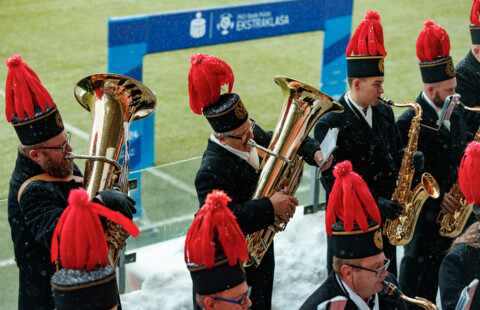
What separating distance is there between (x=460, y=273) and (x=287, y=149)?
4.22 ft

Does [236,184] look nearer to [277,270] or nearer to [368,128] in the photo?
[368,128]

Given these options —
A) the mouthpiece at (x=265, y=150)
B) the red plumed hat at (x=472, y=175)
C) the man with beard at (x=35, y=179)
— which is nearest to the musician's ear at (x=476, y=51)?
the red plumed hat at (x=472, y=175)

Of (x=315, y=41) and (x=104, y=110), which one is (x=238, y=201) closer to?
(x=104, y=110)

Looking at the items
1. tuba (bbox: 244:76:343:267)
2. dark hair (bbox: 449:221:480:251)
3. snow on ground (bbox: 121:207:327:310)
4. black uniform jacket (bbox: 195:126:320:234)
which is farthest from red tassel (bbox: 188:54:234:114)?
snow on ground (bbox: 121:207:327:310)

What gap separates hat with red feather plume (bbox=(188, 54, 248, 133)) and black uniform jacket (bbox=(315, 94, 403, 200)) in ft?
3.47

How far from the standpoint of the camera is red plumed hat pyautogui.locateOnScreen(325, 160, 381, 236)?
4.05m

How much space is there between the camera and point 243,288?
370cm

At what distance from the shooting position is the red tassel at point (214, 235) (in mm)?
3572

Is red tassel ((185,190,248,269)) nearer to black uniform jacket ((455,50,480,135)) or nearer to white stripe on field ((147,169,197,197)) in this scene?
white stripe on field ((147,169,197,197))

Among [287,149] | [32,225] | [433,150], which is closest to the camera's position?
[32,225]

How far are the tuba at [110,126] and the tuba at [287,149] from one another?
84 centimetres

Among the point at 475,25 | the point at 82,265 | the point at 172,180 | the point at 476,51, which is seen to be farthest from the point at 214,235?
the point at 475,25

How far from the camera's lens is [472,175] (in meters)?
4.64

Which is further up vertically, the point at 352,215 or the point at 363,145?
the point at 352,215
